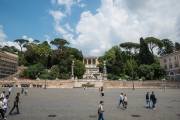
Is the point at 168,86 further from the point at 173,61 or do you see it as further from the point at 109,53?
the point at 109,53

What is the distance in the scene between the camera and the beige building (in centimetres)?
5833

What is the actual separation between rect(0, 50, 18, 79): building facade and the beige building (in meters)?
59.1

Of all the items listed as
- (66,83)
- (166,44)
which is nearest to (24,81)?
(66,83)

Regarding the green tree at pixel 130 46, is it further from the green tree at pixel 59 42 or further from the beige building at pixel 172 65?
the green tree at pixel 59 42

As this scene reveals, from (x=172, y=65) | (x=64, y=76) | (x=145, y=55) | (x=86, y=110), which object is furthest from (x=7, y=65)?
(x=172, y=65)

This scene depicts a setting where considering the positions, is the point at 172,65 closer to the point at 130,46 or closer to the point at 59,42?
the point at 130,46

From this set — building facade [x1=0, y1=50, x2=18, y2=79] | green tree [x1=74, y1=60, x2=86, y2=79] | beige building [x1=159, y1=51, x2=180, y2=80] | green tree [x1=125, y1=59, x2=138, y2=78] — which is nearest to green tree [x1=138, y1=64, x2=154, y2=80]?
green tree [x1=125, y1=59, x2=138, y2=78]

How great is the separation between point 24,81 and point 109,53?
4871 cm

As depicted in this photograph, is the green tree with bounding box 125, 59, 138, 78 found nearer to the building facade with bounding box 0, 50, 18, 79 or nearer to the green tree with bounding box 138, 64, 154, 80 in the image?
the green tree with bounding box 138, 64, 154, 80

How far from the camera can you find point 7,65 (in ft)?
206

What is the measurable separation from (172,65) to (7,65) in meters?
60.9

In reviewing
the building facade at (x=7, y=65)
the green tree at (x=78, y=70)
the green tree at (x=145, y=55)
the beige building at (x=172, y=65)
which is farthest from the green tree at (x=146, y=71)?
the building facade at (x=7, y=65)

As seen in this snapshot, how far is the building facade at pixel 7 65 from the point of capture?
195 ft

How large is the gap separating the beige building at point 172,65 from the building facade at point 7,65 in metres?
59.1
